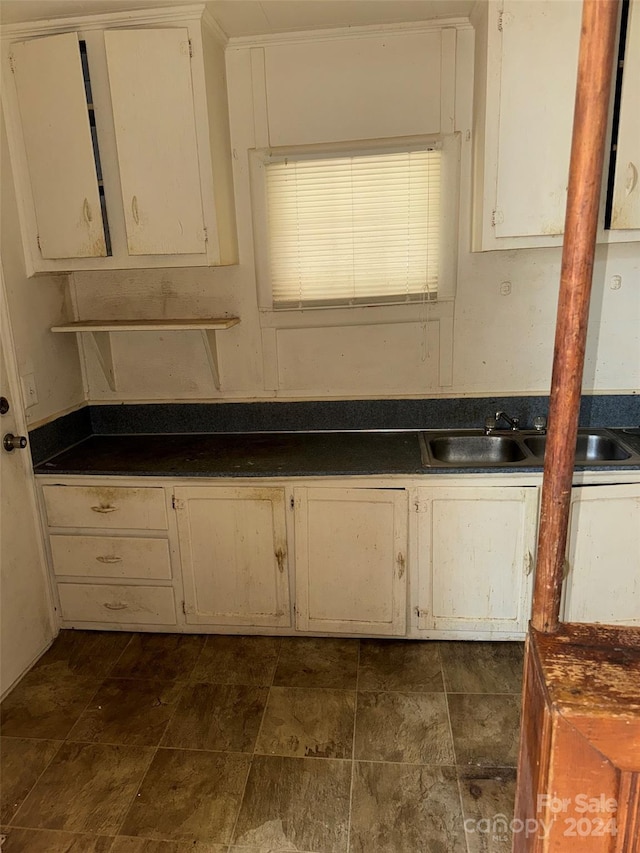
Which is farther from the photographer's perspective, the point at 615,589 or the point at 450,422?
the point at 450,422

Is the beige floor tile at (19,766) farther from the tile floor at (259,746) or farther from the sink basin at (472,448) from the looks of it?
the sink basin at (472,448)

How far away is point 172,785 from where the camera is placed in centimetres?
191

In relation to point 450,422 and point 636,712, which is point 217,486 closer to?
point 450,422

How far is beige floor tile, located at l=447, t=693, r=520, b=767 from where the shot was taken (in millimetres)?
1965

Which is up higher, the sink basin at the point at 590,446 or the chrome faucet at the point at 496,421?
the chrome faucet at the point at 496,421

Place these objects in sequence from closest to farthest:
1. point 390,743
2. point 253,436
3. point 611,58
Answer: point 611,58 → point 390,743 → point 253,436

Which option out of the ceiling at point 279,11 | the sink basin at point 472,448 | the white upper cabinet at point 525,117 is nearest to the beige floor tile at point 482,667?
the sink basin at point 472,448

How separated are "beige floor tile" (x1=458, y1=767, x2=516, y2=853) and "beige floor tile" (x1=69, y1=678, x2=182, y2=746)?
41.4 inches

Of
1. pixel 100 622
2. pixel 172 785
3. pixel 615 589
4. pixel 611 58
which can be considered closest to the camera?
pixel 611 58

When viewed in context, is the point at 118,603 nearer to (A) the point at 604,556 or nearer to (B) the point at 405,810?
(B) the point at 405,810

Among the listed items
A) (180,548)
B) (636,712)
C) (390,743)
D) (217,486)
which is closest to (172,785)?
(390,743)

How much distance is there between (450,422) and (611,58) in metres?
2.24

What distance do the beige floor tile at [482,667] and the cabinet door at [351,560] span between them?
24cm

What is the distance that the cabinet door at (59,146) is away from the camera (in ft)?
→ 7.59
